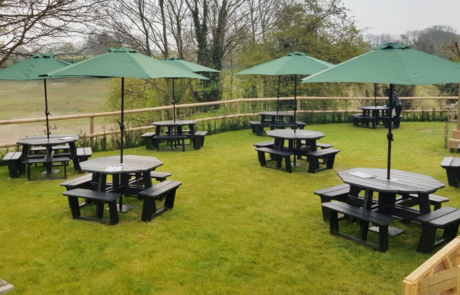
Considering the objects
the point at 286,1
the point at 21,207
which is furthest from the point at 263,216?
the point at 286,1

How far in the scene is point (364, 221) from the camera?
4.79 m

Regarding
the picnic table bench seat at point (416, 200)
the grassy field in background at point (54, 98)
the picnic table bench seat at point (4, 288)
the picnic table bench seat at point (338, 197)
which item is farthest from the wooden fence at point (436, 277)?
the grassy field in background at point (54, 98)

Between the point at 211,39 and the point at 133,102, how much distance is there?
508cm

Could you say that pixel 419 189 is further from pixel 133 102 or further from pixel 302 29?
pixel 133 102

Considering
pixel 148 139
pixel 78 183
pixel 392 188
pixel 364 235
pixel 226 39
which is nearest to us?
pixel 392 188

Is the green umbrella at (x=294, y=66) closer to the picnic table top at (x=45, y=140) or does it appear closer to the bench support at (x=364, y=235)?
the picnic table top at (x=45, y=140)

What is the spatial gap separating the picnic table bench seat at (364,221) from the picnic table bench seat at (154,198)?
6.95 ft

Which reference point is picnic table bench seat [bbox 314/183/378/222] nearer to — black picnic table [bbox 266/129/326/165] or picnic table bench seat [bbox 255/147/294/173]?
picnic table bench seat [bbox 255/147/294/173]

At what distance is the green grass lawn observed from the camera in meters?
3.79

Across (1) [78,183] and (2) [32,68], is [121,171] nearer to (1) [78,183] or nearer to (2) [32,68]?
(1) [78,183]

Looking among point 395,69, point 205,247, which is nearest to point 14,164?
point 205,247

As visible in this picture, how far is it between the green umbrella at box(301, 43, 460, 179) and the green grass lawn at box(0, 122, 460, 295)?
160 centimetres

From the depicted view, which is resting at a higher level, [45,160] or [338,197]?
[45,160]

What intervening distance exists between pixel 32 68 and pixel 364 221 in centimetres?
631
